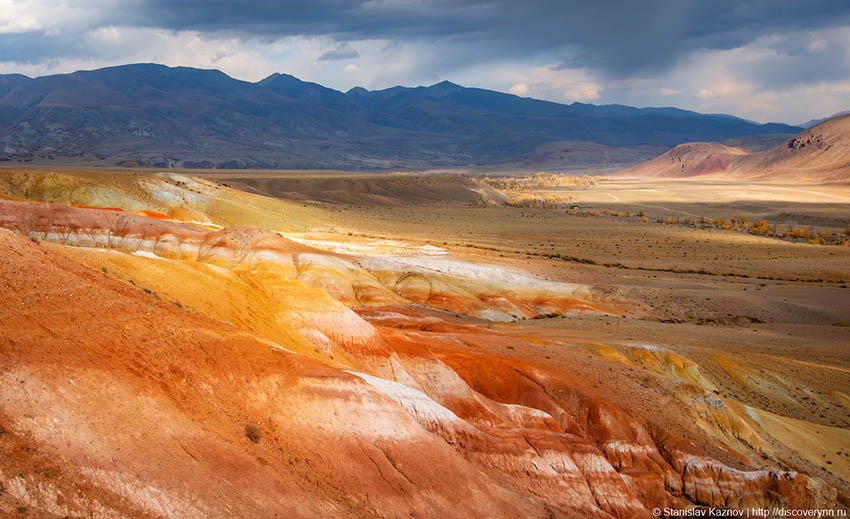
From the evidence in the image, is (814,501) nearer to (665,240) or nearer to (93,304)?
(93,304)

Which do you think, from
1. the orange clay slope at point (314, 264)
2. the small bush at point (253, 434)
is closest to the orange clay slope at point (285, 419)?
the small bush at point (253, 434)

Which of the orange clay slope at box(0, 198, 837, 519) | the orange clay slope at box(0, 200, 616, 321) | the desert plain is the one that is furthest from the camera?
the orange clay slope at box(0, 200, 616, 321)

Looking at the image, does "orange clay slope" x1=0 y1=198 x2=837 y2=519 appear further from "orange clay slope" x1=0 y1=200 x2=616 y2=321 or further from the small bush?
"orange clay slope" x1=0 y1=200 x2=616 y2=321

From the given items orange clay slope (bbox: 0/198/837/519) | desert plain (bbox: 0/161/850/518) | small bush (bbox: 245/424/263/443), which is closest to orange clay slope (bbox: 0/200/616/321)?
desert plain (bbox: 0/161/850/518)

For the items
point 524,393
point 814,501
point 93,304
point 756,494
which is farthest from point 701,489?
point 93,304

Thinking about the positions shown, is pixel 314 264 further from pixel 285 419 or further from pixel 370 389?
pixel 285 419

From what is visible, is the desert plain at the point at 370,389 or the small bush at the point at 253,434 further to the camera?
the small bush at the point at 253,434

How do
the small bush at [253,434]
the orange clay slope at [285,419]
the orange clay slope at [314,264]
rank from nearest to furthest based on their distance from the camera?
the orange clay slope at [285,419], the small bush at [253,434], the orange clay slope at [314,264]

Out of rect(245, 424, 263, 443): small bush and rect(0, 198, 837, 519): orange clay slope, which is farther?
rect(245, 424, 263, 443): small bush

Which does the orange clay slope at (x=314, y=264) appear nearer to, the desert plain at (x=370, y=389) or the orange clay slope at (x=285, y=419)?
the desert plain at (x=370, y=389)
